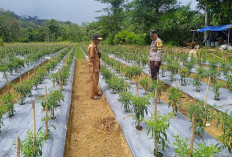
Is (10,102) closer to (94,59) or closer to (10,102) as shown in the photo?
(10,102)

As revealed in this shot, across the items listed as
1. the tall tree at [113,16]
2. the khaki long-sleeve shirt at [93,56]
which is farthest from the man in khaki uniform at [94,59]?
the tall tree at [113,16]

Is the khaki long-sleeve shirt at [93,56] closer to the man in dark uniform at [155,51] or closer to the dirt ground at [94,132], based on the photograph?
the dirt ground at [94,132]

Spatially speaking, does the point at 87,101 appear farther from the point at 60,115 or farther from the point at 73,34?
the point at 73,34

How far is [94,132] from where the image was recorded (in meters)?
4.16

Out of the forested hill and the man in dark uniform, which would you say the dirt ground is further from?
the forested hill

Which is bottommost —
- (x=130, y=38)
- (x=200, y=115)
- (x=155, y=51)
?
(x=200, y=115)

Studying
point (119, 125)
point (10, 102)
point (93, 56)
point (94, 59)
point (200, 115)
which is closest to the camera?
point (200, 115)

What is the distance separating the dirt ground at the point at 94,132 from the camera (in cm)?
350

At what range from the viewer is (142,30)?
2578 cm

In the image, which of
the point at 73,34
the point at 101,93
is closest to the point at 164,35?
the point at 101,93

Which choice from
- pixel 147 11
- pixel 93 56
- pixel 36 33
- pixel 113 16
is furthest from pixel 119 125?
pixel 36 33

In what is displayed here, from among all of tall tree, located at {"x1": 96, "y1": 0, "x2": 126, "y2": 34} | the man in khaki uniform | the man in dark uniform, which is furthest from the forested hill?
the man in dark uniform

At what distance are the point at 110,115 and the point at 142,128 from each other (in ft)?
4.46

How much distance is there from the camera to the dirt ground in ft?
11.5
